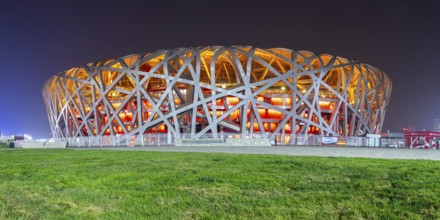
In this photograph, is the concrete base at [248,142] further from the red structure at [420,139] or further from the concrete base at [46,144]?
the concrete base at [46,144]

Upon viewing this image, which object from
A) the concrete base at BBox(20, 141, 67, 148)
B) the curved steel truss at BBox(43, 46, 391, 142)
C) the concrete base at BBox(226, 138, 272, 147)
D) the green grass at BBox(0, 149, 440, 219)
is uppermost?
the curved steel truss at BBox(43, 46, 391, 142)

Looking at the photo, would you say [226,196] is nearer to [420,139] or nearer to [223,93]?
[420,139]

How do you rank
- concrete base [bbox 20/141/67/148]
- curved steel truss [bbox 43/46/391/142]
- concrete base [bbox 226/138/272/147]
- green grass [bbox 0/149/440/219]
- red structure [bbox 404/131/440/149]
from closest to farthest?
green grass [bbox 0/149/440/219]
concrete base [bbox 226/138/272/147]
red structure [bbox 404/131/440/149]
concrete base [bbox 20/141/67/148]
curved steel truss [bbox 43/46/391/142]

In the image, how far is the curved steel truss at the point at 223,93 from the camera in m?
45.4

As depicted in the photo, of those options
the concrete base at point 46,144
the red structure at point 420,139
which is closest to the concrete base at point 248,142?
the red structure at point 420,139

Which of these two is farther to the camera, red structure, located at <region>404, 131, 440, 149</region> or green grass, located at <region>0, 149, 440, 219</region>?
red structure, located at <region>404, 131, 440, 149</region>

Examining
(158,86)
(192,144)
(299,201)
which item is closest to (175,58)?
(158,86)

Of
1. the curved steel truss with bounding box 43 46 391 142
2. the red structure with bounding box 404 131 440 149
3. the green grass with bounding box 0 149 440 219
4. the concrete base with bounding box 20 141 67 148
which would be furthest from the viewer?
the curved steel truss with bounding box 43 46 391 142

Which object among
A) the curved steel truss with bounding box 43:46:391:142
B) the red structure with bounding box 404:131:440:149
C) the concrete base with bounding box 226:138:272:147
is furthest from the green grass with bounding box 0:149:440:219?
the curved steel truss with bounding box 43:46:391:142

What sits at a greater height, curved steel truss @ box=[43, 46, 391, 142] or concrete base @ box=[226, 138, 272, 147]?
curved steel truss @ box=[43, 46, 391, 142]

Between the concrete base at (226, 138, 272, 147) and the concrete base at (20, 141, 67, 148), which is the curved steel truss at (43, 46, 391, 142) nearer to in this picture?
the concrete base at (20, 141, 67, 148)

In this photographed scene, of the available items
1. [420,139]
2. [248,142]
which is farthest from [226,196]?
[420,139]

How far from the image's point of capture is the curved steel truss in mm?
45406

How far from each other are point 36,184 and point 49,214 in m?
2.92
